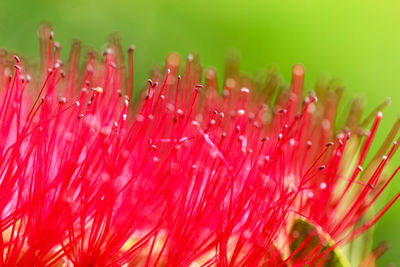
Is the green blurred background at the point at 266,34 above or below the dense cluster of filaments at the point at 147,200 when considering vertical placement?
above

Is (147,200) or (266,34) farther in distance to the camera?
(266,34)

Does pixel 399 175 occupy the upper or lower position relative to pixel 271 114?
lower

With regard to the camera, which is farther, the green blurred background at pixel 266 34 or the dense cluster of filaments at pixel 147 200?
the green blurred background at pixel 266 34

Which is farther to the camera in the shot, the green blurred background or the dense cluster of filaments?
the green blurred background

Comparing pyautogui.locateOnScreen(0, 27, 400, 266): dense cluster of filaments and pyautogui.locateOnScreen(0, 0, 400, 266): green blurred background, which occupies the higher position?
pyautogui.locateOnScreen(0, 0, 400, 266): green blurred background

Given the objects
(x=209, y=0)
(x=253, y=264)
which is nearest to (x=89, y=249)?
(x=253, y=264)

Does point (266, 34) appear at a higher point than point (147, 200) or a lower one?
higher

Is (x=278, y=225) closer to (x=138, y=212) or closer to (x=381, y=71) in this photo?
(x=138, y=212)

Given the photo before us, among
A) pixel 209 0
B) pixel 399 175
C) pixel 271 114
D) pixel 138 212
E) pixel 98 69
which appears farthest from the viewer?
pixel 209 0
